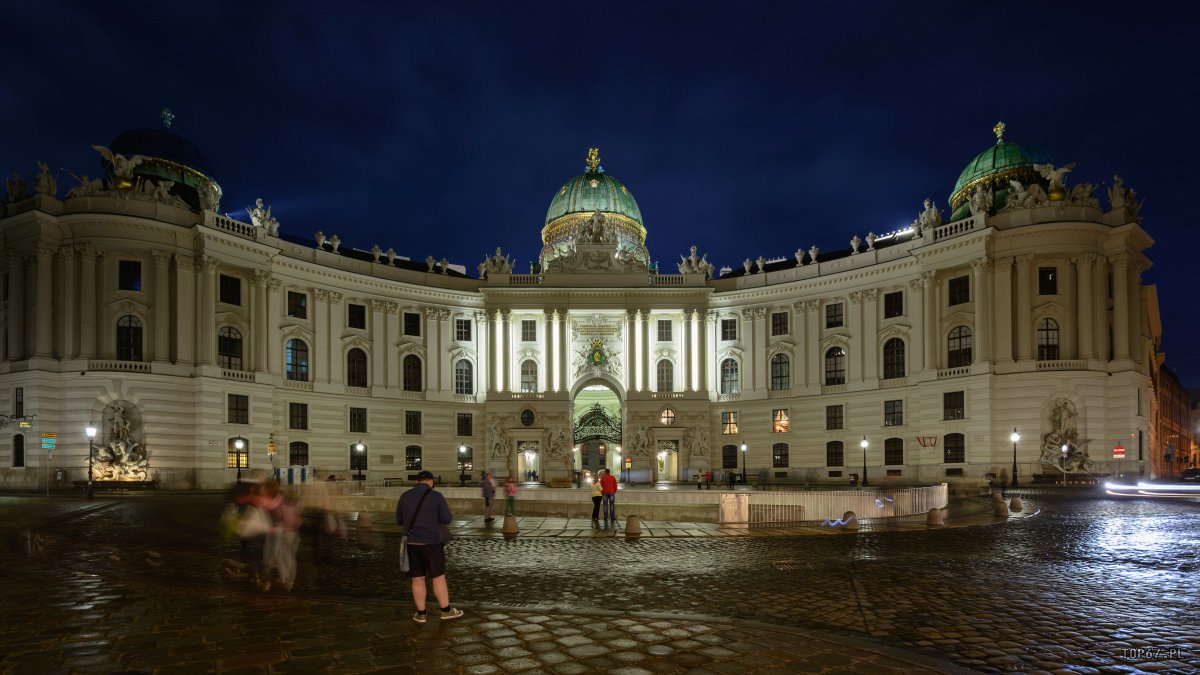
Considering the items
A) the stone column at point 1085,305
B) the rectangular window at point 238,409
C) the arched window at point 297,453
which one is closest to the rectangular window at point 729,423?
the stone column at point 1085,305

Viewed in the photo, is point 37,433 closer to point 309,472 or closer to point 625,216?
point 309,472

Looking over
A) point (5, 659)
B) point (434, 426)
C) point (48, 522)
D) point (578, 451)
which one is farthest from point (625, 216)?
point (5, 659)

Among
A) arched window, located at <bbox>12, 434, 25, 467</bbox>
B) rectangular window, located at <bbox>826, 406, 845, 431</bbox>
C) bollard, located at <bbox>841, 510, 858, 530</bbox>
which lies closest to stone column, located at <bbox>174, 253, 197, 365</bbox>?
arched window, located at <bbox>12, 434, 25, 467</bbox>

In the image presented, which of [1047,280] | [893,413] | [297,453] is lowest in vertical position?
[297,453]

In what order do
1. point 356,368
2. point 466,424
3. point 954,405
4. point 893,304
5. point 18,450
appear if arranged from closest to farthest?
point 18,450 < point 954,405 < point 893,304 < point 356,368 < point 466,424

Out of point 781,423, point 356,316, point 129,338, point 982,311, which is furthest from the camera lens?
point 781,423

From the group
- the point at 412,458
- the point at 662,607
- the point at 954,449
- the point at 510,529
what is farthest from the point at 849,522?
the point at 412,458

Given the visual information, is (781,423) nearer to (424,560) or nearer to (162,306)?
(162,306)

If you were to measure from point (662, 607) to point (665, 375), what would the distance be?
56273mm

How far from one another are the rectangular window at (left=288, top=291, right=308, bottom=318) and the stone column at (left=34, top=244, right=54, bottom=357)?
14575 mm

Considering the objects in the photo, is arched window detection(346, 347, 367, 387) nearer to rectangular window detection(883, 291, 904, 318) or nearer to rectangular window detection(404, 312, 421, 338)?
rectangular window detection(404, 312, 421, 338)

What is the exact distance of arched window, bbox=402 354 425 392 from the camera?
212 feet

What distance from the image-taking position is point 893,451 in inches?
2295

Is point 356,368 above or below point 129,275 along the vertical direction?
below
